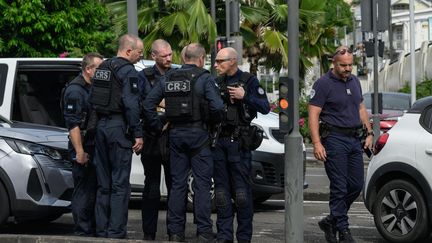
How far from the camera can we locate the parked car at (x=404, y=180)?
30.6 ft

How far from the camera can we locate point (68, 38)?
2670cm

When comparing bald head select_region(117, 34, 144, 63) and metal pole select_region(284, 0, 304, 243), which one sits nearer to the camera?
metal pole select_region(284, 0, 304, 243)

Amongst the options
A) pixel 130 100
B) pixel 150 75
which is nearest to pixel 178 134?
pixel 130 100

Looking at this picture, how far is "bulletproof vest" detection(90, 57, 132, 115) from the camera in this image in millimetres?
8688

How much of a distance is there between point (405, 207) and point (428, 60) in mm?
36151

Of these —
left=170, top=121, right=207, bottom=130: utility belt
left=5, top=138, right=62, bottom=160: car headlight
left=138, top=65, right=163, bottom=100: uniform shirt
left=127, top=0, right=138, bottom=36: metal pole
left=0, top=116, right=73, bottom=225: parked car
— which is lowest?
left=0, top=116, right=73, bottom=225: parked car

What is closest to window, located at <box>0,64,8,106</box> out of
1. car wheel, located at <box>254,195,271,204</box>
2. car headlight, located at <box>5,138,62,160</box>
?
car headlight, located at <box>5,138,62,160</box>

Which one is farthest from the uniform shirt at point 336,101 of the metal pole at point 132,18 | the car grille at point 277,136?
→ the metal pole at point 132,18

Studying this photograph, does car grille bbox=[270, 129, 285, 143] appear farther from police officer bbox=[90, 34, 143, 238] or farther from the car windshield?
the car windshield

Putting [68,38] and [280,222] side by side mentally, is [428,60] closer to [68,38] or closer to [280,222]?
[68,38]

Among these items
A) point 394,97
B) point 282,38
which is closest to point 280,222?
point 394,97

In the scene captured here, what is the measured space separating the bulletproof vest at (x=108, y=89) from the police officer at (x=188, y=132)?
0.87 ft

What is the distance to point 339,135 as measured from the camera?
9172mm

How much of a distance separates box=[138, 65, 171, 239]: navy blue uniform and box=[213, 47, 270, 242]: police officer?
55 centimetres
